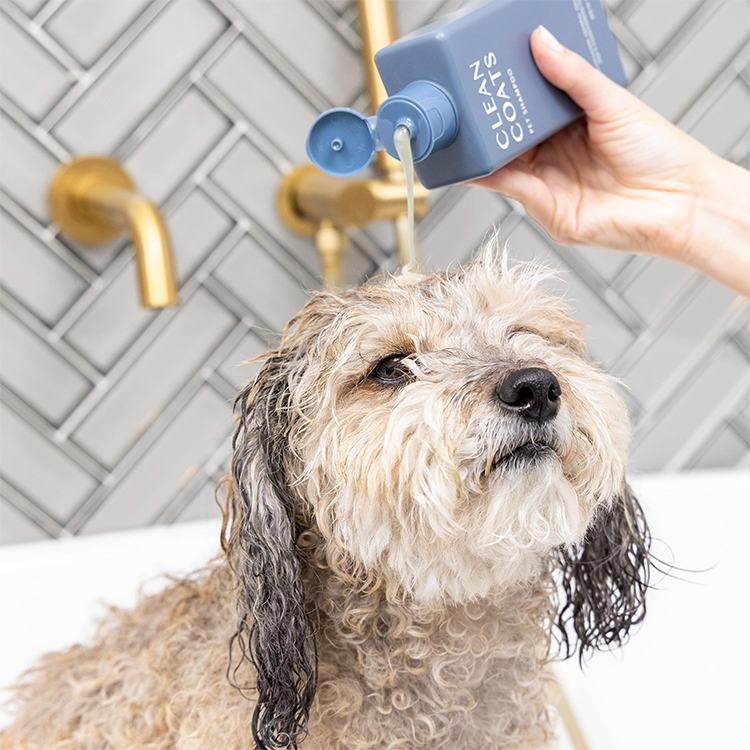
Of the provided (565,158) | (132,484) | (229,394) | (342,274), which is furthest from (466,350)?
(132,484)

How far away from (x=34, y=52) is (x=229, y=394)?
0.68 m

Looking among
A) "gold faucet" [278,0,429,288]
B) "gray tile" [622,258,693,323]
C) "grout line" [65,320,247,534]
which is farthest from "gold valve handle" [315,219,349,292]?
"gray tile" [622,258,693,323]

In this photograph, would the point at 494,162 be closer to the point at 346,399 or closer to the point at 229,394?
the point at 346,399

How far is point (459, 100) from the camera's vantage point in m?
0.85

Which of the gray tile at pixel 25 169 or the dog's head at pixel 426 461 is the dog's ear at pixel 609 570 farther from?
the gray tile at pixel 25 169

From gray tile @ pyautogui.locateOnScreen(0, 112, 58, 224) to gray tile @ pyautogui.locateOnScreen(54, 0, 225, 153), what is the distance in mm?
52

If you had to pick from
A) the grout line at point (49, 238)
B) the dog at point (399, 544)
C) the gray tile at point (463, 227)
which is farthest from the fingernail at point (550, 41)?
the grout line at point (49, 238)

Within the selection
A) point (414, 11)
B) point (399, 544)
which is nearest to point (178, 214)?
point (414, 11)

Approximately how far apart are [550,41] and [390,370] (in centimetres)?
43

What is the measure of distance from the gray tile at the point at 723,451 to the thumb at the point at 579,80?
1.12 metres

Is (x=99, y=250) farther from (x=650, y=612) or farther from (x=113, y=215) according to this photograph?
(x=650, y=612)

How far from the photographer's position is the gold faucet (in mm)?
1268

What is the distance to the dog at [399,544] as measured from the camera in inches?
27.1

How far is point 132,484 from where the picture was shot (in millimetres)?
1529
